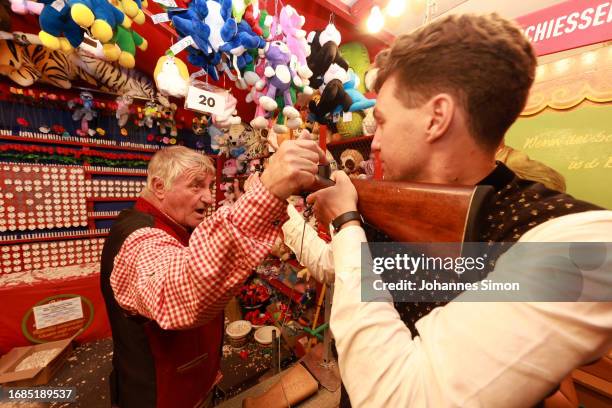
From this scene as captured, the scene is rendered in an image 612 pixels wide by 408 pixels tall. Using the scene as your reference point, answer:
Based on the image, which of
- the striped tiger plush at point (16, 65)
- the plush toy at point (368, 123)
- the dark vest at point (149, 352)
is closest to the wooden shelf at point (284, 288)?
the dark vest at point (149, 352)

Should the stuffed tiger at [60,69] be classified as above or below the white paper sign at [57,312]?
above

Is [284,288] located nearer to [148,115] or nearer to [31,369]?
[31,369]

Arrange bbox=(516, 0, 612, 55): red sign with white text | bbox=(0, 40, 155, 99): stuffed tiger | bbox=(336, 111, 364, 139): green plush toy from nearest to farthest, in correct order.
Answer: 1. bbox=(516, 0, 612, 55): red sign with white text
2. bbox=(336, 111, 364, 139): green plush toy
3. bbox=(0, 40, 155, 99): stuffed tiger

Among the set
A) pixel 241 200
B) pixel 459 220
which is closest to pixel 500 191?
pixel 459 220

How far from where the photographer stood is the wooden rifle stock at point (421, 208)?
55 centimetres

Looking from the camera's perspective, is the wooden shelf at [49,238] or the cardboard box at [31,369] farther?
the wooden shelf at [49,238]

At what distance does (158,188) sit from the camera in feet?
4.42

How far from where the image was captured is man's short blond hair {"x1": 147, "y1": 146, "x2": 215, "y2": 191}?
4.44ft

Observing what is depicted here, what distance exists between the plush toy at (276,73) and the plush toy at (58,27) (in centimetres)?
112

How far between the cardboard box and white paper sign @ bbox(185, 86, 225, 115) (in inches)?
105

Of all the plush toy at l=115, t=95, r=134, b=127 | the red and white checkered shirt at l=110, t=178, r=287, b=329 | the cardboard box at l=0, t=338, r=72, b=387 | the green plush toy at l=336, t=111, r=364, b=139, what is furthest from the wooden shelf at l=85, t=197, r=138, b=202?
the red and white checkered shirt at l=110, t=178, r=287, b=329

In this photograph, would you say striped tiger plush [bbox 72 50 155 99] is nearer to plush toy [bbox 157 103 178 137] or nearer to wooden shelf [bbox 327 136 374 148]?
plush toy [bbox 157 103 178 137]

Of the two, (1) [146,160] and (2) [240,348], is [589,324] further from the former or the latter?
(1) [146,160]

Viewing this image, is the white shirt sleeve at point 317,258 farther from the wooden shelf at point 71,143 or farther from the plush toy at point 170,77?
the wooden shelf at point 71,143
